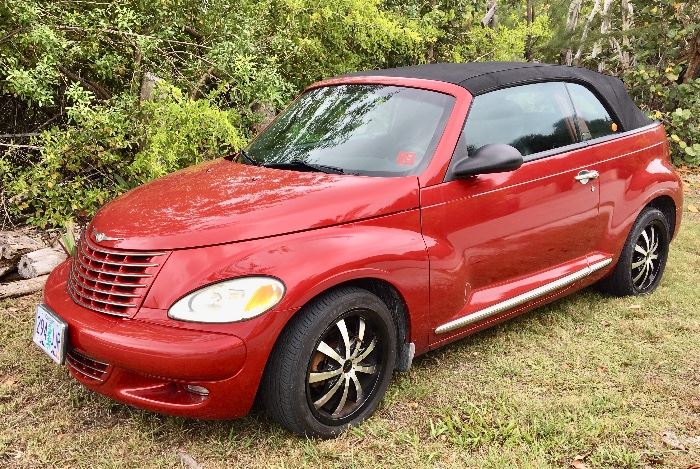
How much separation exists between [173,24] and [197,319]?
3.97 metres

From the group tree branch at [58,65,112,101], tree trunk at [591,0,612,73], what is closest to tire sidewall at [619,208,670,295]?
tree branch at [58,65,112,101]

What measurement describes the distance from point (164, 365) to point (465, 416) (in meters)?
1.46

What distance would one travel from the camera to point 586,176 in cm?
396

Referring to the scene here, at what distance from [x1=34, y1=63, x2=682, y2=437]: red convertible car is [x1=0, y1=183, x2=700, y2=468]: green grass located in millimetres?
243

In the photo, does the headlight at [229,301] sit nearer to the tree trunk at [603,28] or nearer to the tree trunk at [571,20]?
the tree trunk at [603,28]

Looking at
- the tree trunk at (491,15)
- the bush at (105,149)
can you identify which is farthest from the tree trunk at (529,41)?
the bush at (105,149)

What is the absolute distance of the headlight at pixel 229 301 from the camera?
2594mm

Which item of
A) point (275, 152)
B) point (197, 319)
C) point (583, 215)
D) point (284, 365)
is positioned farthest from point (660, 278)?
point (197, 319)

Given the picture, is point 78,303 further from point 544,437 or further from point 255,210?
point 544,437

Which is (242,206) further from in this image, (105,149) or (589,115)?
(105,149)

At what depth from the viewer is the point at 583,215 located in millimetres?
3980

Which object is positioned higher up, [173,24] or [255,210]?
[173,24]

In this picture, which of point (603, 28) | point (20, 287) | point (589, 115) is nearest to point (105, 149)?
point (20, 287)

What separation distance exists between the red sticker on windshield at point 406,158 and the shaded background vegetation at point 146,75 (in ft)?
7.89
